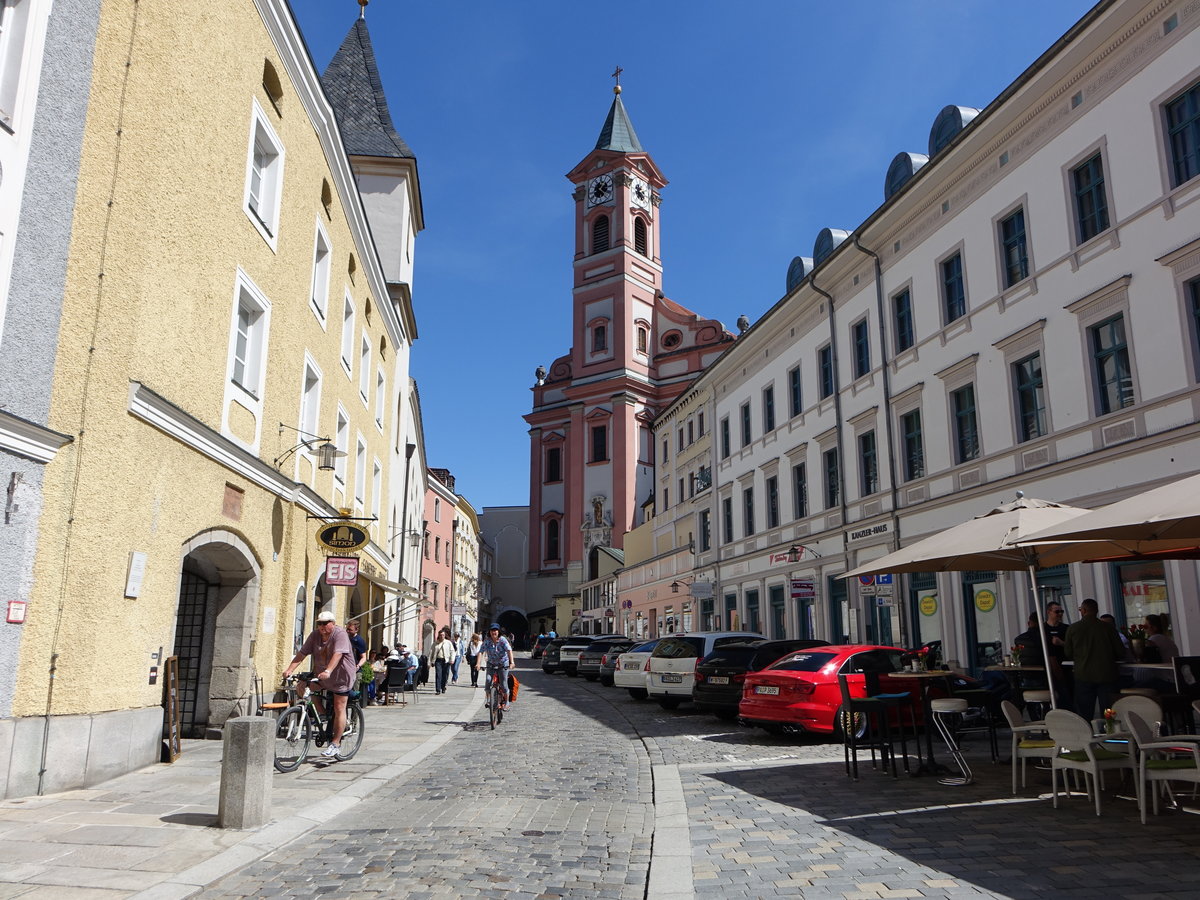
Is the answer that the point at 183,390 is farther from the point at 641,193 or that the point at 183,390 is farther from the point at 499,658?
the point at 641,193

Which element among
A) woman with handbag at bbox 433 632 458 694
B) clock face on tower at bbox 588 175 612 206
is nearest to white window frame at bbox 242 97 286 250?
woman with handbag at bbox 433 632 458 694

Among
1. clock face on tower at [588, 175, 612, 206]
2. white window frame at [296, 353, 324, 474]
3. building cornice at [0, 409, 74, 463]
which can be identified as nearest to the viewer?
building cornice at [0, 409, 74, 463]

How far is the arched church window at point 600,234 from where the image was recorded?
7138 centimetres

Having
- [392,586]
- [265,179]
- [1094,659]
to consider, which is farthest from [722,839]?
[392,586]

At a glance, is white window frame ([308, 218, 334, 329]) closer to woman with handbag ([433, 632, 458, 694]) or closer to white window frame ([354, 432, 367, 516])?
white window frame ([354, 432, 367, 516])

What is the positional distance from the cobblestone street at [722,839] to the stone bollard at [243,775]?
0.53m

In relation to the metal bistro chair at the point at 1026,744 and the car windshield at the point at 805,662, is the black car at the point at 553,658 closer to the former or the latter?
the car windshield at the point at 805,662

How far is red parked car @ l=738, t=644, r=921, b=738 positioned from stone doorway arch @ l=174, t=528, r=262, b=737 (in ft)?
24.6

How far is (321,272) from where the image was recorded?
1878 cm

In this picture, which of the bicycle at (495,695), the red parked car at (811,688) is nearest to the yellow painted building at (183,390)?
the bicycle at (495,695)

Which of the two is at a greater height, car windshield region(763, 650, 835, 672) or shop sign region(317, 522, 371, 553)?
shop sign region(317, 522, 371, 553)

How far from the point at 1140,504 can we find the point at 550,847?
17.9 feet

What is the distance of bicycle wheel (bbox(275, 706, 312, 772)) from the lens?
10.1 meters

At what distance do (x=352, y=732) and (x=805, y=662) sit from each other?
655cm
